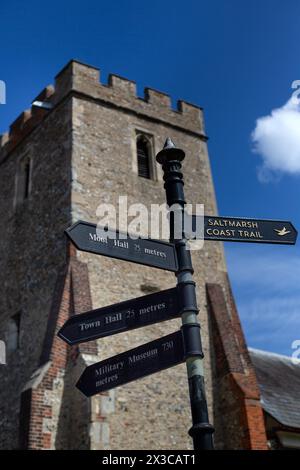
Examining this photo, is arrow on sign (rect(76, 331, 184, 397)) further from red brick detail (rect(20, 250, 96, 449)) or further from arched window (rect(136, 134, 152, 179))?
arched window (rect(136, 134, 152, 179))

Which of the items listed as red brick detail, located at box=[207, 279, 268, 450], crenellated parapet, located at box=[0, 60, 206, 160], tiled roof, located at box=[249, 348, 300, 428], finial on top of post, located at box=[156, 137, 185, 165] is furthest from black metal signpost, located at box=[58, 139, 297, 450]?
crenellated parapet, located at box=[0, 60, 206, 160]

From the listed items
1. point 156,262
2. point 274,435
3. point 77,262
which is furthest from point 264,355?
point 156,262

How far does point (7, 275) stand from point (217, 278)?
18.4 feet

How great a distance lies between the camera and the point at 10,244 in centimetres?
1530

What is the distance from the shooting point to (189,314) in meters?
4.49

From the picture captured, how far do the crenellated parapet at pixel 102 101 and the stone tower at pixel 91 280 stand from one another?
1.5 inches

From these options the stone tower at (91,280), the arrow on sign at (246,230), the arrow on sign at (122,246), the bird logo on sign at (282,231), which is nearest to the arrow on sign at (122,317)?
the arrow on sign at (122,246)

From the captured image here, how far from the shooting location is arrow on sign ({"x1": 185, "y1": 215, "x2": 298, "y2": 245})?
194 inches

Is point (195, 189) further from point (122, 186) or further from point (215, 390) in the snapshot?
point (215, 390)

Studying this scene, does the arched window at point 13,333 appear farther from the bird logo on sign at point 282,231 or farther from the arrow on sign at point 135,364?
the bird logo on sign at point 282,231

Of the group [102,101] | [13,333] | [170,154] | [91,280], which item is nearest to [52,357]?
[91,280]

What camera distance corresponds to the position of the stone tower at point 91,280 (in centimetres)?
1055

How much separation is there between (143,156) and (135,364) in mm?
11452

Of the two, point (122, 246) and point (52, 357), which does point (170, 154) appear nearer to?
point (122, 246)
